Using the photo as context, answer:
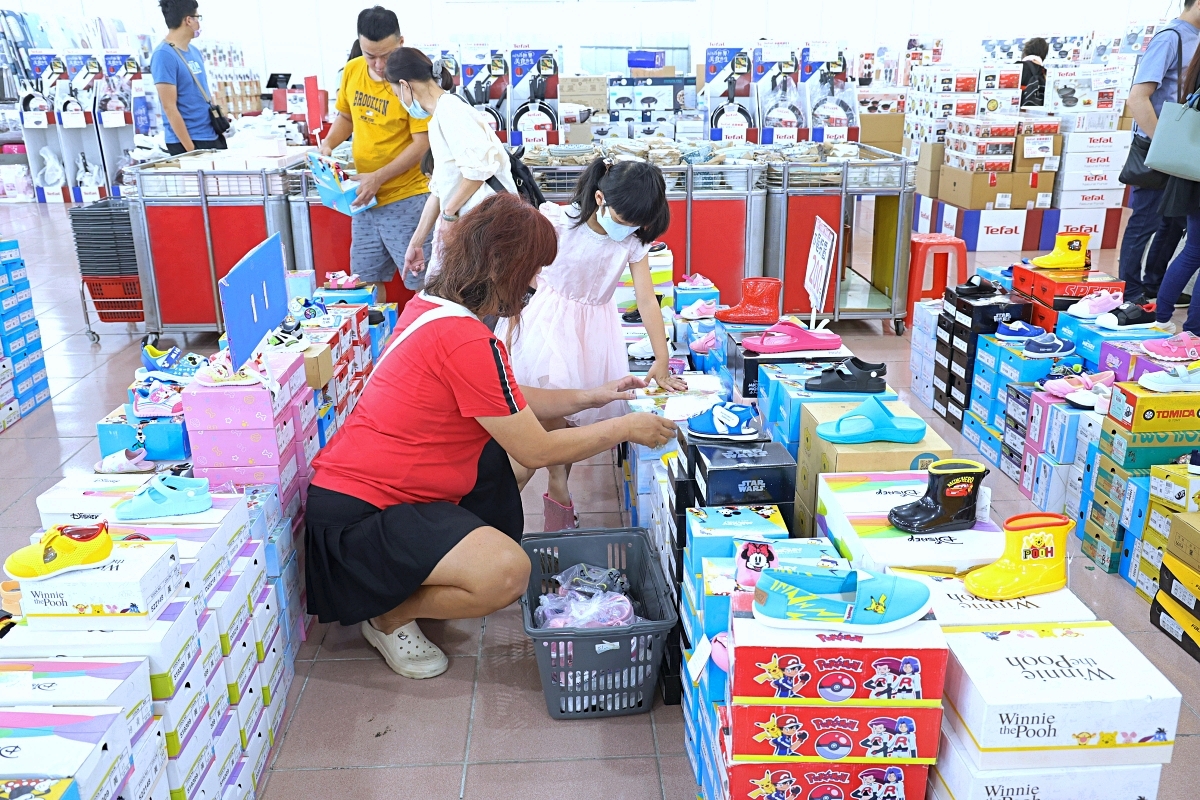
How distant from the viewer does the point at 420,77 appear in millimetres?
4277

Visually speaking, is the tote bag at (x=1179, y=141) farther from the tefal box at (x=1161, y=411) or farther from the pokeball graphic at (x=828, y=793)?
the pokeball graphic at (x=828, y=793)

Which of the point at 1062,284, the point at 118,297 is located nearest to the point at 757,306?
the point at 1062,284

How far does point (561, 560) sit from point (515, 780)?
78 centimetres

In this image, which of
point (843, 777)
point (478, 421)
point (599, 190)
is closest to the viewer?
point (843, 777)

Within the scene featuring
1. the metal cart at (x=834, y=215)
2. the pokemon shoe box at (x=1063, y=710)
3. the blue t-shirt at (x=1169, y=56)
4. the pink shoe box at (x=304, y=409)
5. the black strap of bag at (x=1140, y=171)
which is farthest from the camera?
the metal cart at (x=834, y=215)

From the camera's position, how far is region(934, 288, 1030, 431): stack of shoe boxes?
14.2 feet

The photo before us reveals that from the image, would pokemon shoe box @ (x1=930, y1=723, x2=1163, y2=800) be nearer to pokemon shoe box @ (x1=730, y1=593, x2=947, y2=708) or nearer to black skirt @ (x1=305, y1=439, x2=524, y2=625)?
pokemon shoe box @ (x1=730, y1=593, x2=947, y2=708)

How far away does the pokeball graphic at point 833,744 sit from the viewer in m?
1.75

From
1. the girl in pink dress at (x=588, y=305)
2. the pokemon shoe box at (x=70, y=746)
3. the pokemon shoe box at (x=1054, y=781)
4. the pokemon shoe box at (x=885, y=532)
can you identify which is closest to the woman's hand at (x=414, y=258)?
the girl in pink dress at (x=588, y=305)

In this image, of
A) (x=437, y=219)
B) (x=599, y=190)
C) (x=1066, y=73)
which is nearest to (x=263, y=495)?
(x=599, y=190)

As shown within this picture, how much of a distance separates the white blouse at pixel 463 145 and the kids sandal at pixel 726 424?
1.99m

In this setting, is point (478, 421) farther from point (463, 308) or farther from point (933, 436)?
point (933, 436)

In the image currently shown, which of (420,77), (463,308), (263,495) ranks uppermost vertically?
(420,77)

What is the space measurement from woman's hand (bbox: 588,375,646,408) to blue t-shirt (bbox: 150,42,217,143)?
4.79 m
